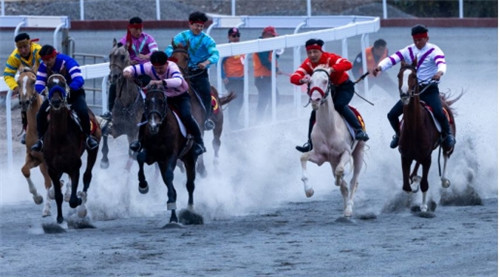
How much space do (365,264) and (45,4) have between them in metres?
23.0

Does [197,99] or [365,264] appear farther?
[197,99]

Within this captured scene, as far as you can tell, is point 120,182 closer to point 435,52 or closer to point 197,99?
point 197,99

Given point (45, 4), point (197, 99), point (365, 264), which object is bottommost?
point (365, 264)

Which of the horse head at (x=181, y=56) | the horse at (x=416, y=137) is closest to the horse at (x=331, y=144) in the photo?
the horse at (x=416, y=137)

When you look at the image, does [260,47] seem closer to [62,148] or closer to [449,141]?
[449,141]

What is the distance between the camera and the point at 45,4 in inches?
1342

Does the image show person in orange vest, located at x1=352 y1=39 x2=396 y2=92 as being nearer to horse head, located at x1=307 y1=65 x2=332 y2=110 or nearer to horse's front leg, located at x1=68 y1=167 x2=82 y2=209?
horse head, located at x1=307 y1=65 x2=332 y2=110

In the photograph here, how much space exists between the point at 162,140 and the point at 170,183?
1.67 feet

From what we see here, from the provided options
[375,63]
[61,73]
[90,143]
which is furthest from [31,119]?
[375,63]

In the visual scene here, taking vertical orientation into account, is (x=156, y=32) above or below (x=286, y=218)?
above

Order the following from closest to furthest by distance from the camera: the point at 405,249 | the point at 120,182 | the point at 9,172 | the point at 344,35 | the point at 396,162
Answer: the point at 405,249 → the point at 120,182 → the point at 9,172 → the point at 396,162 → the point at 344,35

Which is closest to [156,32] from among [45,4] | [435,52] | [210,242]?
[45,4]

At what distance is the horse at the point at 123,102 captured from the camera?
18.0m

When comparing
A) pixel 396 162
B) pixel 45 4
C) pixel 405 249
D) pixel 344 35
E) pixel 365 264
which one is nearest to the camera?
pixel 365 264
